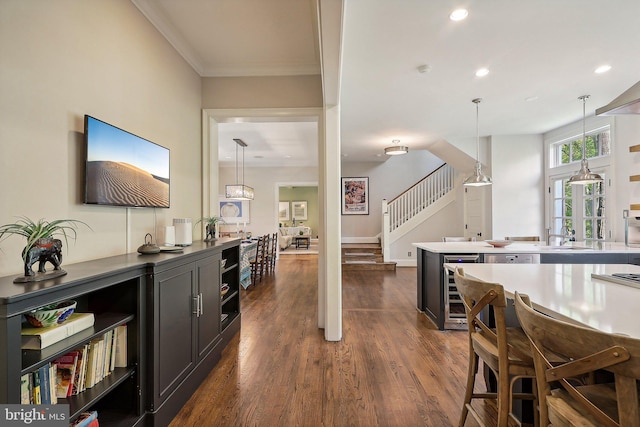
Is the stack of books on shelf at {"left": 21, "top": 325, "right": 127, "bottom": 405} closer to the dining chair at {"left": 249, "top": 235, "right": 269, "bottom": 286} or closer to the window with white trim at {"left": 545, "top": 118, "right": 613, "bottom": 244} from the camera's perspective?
the dining chair at {"left": 249, "top": 235, "right": 269, "bottom": 286}

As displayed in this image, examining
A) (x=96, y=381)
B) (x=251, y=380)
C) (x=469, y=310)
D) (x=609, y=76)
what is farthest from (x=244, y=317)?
(x=609, y=76)

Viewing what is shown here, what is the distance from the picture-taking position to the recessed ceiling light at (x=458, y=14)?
230cm

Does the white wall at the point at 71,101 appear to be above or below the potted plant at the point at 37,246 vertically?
above

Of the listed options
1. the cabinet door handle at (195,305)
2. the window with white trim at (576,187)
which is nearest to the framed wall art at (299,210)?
the window with white trim at (576,187)

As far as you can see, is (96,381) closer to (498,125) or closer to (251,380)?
(251,380)

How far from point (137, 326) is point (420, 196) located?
23.8 ft

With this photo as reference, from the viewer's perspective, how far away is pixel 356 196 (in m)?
9.30

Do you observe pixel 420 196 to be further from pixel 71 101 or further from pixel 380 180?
pixel 71 101

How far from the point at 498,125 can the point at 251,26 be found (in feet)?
14.8

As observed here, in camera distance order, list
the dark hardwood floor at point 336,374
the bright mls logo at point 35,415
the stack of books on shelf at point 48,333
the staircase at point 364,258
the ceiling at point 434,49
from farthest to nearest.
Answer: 1. the staircase at point 364,258
2. the ceiling at point 434,49
3. the dark hardwood floor at point 336,374
4. the stack of books on shelf at point 48,333
5. the bright mls logo at point 35,415

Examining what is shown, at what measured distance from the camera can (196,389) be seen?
2.26m

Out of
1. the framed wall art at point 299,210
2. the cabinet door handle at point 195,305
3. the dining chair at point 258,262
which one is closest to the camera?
the cabinet door handle at point 195,305

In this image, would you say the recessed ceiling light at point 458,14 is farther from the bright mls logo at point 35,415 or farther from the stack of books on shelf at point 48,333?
the bright mls logo at point 35,415

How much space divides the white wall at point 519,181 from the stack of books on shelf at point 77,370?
6.24m
